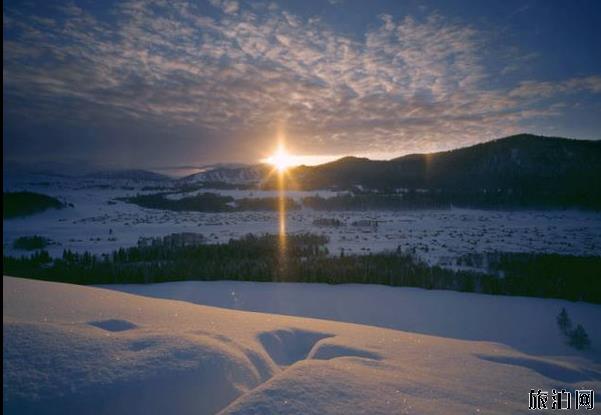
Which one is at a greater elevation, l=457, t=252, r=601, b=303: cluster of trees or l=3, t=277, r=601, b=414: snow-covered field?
l=3, t=277, r=601, b=414: snow-covered field

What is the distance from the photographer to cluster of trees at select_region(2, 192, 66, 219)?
3225 cm

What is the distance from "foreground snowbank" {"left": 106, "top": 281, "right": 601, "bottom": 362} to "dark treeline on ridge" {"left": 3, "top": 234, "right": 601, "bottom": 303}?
2.21ft

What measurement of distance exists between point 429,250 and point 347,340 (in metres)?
18.7

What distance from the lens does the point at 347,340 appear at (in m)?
4.07

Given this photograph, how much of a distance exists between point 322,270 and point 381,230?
15.7 m

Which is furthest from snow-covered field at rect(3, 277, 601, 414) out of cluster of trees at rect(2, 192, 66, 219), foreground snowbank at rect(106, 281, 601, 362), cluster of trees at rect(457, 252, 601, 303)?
cluster of trees at rect(2, 192, 66, 219)

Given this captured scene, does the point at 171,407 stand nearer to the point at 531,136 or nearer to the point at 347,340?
the point at 347,340

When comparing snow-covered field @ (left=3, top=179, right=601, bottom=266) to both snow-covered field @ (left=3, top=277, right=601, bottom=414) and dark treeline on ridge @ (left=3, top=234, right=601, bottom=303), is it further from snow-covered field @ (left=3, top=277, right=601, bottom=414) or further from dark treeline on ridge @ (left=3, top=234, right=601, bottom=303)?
snow-covered field @ (left=3, top=277, right=601, bottom=414)

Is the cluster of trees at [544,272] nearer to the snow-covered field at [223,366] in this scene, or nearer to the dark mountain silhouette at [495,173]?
the snow-covered field at [223,366]

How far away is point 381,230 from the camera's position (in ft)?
96.5

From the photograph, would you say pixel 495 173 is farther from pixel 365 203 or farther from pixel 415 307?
pixel 415 307

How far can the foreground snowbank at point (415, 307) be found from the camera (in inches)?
397

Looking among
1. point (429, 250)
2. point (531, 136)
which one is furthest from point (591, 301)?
point (531, 136)

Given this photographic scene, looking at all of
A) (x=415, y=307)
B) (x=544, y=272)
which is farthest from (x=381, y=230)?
(x=415, y=307)
